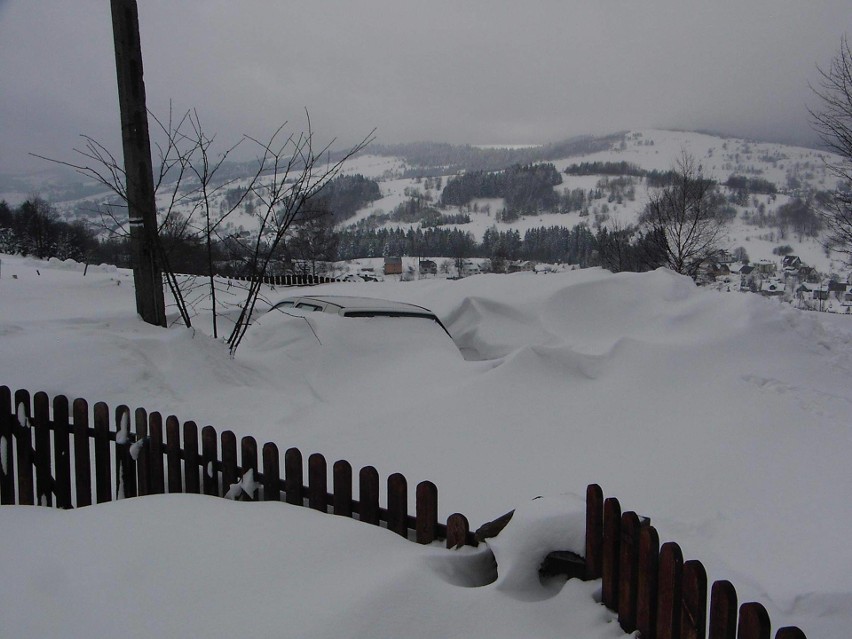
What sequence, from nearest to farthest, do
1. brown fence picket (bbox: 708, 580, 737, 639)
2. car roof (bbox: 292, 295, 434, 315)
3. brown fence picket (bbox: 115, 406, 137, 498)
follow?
brown fence picket (bbox: 708, 580, 737, 639) → brown fence picket (bbox: 115, 406, 137, 498) → car roof (bbox: 292, 295, 434, 315)

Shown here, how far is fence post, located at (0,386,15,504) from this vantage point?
158 inches

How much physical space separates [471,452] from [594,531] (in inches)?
115

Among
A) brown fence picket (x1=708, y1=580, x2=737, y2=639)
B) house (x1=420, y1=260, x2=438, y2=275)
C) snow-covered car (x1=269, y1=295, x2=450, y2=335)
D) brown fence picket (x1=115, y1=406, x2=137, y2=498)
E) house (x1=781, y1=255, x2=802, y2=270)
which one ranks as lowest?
brown fence picket (x1=115, y1=406, x2=137, y2=498)

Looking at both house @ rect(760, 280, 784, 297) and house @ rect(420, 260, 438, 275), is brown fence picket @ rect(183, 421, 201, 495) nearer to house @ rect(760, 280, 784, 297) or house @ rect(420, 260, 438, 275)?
house @ rect(760, 280, 784, 297)

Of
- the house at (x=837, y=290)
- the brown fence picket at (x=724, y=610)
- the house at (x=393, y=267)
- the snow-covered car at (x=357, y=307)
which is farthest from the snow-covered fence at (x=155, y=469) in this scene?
the house at (x=837, y=290)

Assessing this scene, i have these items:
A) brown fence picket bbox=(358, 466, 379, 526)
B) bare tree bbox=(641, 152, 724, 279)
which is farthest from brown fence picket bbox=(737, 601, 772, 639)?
bare tree bbox=(641, 152, 724, 279)

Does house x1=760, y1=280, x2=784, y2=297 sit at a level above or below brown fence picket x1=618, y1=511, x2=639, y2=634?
above

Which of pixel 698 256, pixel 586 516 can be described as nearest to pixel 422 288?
pixel 586 516

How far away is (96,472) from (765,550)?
453 centimetres

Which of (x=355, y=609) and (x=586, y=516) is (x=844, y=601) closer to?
(x=586, y=516)

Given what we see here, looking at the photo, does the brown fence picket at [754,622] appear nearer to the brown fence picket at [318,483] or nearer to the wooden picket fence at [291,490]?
the wooden picket fence at [291,490]

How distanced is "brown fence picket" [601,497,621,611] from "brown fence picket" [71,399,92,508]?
11.1 feet

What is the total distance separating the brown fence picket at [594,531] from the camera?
2.21m

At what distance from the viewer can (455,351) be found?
26.1 feet
